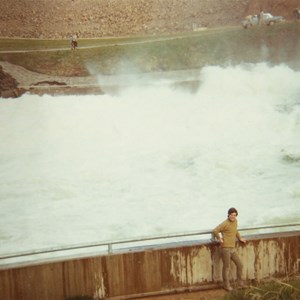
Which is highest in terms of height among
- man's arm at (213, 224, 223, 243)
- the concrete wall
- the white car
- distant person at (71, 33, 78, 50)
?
the white car

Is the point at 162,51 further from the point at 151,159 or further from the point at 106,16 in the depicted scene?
the point at 151,159

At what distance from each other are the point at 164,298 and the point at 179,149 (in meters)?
5.18

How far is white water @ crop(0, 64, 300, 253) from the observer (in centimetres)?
736

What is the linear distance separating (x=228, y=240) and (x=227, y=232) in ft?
0.32

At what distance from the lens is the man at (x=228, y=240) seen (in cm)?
473

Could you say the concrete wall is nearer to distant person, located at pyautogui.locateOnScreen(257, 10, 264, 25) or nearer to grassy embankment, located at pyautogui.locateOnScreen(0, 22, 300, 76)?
grassy embankment, located at pyautogui.locateOnScreen(0, 22, 300, 76)

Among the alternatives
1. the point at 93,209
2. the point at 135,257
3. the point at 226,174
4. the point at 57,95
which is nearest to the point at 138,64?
the point at 57,95

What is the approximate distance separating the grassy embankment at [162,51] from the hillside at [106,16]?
0.22 meters

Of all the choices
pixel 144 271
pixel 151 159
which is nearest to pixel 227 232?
pixel 144 271

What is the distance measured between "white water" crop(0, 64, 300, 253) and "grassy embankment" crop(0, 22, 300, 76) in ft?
1.63

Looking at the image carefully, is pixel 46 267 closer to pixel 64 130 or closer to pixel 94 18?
pixel 64 130

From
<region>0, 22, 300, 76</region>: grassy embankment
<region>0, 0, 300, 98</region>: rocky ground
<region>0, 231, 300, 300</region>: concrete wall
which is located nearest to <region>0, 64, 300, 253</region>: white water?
<region>0, 22, 300, 76</region>: grassy embankment

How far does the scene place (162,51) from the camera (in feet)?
36.7

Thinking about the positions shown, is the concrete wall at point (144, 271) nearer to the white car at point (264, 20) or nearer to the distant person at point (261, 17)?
the distant person at point (261, 17)
